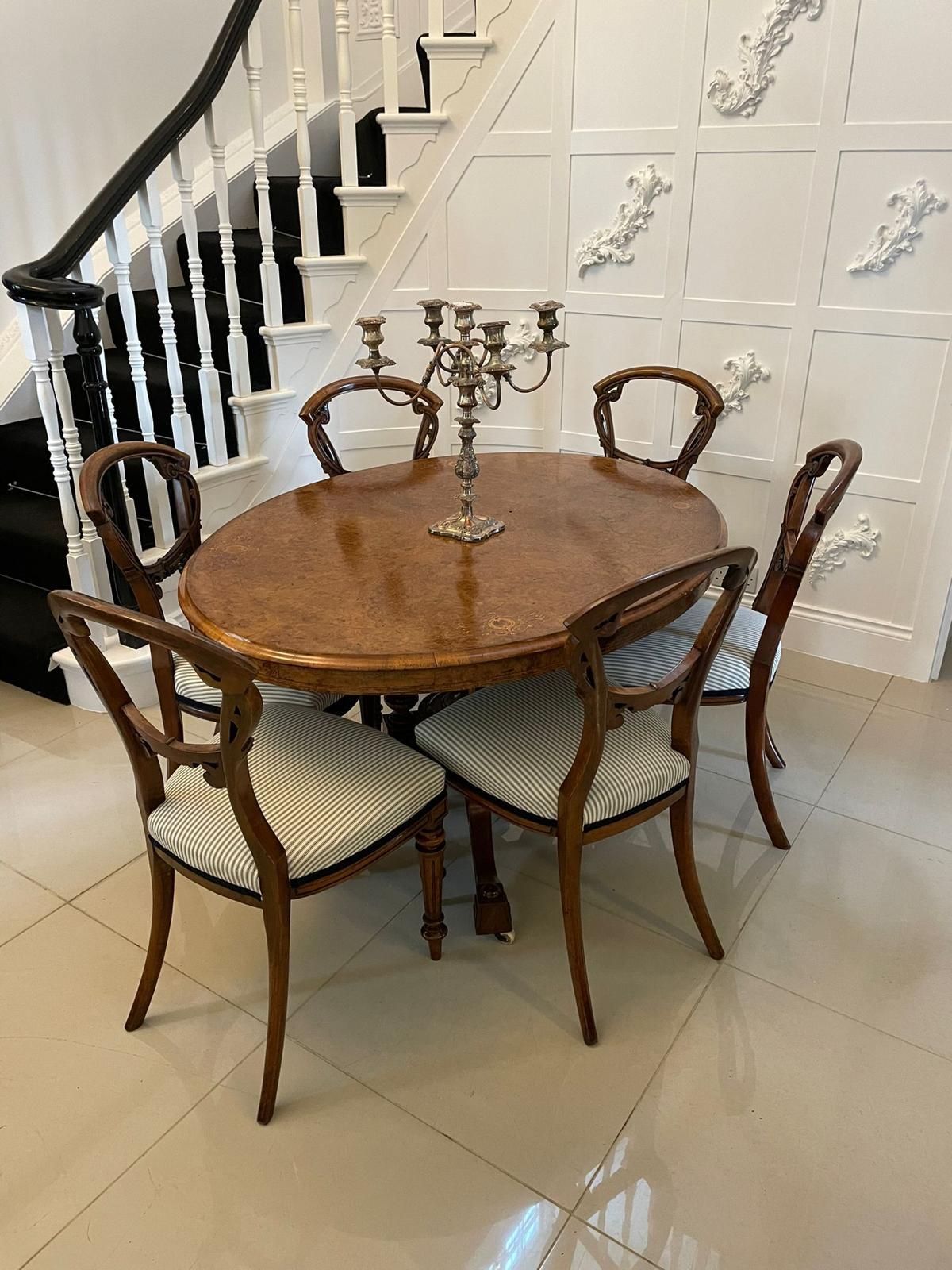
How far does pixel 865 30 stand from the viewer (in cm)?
244

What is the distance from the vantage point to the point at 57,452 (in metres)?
2.55

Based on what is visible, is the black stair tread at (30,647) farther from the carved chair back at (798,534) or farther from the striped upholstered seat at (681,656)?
the carved chair back at (798,534)

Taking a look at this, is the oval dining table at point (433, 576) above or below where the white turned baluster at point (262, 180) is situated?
below

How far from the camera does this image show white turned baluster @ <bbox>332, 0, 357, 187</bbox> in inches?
113

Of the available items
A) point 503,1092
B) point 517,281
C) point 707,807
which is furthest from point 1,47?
point 503,1092

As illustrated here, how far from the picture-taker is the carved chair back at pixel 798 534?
1832 mm

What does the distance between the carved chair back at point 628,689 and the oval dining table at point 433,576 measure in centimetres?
10

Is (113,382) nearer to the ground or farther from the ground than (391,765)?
farther from the ground

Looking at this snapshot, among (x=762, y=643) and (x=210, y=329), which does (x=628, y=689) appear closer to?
(x=762, y=643)

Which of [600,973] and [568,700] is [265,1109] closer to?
[600,973]

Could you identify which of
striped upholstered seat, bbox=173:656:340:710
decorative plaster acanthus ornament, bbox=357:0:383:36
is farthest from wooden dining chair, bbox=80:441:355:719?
decorative plaster acanthus ornament, bbox=357:0:383:36

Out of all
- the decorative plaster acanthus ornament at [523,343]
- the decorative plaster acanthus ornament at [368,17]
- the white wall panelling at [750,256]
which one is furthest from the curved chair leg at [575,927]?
the decorative plaster acanthus ornament at [368,17]

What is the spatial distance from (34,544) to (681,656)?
2138 mm

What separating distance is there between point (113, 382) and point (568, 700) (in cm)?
225
